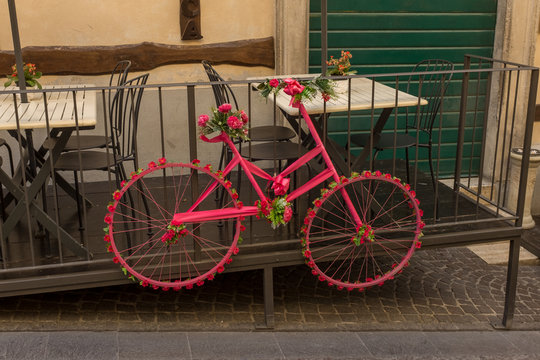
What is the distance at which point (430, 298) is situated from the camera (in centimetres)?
547

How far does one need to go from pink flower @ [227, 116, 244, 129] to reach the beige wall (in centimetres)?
234

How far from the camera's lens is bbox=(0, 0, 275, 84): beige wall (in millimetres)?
6227

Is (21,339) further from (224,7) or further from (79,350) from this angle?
(224,7)

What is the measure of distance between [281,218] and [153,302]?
1.24 m

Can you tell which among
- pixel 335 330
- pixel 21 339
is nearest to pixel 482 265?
pixel 335 330

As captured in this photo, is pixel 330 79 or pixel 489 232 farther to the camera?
pixel 489 232

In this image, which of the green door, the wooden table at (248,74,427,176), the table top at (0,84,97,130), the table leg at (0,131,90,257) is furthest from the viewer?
the green door

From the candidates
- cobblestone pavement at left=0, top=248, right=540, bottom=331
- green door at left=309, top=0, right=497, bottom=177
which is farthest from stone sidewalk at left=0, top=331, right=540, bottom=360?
green door at left=309, top=0, right=497, bottom=177

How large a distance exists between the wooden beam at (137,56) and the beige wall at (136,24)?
0.05m

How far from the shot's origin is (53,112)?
181 inches

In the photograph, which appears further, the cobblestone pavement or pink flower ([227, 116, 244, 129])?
the cobblestone pavement

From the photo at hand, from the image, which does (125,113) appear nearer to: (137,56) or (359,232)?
(137,56)

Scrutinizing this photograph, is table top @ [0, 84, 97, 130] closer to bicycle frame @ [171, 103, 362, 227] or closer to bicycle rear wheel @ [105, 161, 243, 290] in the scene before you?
bicycle rear wheel @ [105, 161, 243, 290]

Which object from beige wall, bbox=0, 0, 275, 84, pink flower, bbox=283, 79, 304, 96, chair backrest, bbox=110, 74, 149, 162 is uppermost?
beige wall, bbox=0, 0, 275, 84
